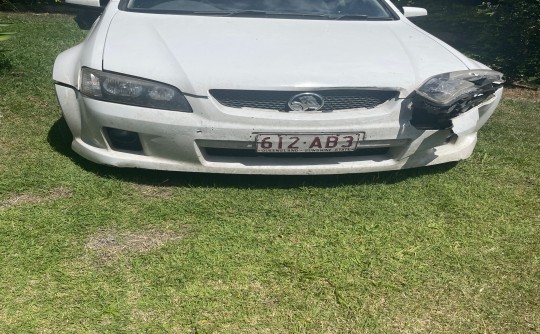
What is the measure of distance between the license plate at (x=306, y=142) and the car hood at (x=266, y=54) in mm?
253

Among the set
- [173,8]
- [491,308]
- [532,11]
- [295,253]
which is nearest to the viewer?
[491,308]

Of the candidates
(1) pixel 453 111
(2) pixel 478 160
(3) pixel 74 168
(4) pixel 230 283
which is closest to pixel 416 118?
(1) pixel 453 111

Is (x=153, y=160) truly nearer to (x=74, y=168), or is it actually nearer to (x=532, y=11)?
(x=74, y=168)

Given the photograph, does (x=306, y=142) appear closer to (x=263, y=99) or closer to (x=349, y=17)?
(x=263, y=99)

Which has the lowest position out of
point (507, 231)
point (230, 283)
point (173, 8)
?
point (507, 231)

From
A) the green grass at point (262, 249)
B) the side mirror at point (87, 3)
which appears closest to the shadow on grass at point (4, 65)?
the side mirror at point (87, 3)

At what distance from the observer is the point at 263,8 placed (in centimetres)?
388

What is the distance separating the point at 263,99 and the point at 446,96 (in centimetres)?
98

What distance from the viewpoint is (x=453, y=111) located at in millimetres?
3125

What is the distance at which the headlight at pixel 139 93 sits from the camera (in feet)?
9.58

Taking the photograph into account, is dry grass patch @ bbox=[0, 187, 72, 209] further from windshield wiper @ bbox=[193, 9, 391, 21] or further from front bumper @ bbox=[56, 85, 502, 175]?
windshield wiper @ bbox=[193, 9, 391, 21]

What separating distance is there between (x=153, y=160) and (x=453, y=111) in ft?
5.38

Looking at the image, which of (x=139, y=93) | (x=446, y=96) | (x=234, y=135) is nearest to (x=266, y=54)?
(x=234, y=135)

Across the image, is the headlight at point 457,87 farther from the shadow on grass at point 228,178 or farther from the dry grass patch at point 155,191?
the dry grass patch at point 155,191
